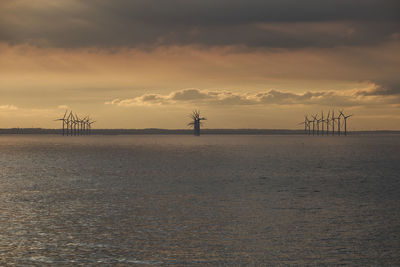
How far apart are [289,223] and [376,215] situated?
5.81 m

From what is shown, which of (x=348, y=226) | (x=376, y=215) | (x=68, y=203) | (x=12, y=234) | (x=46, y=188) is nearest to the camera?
(x=12, y=234)

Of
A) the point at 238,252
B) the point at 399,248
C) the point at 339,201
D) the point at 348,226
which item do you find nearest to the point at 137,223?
the point at 238,252

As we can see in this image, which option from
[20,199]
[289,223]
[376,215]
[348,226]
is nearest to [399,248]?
[348,226]

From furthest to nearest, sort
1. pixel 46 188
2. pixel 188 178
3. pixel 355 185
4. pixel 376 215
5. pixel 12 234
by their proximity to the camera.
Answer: pixel 188 178 < pixel 355 185 < pixel 46 188 < pixel 376 215 < pixel 12 234

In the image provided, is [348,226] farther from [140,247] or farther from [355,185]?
[355,185]

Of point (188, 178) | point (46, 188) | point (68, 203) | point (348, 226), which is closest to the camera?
point (348, 226)

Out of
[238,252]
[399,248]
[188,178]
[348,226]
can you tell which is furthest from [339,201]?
[188,178]

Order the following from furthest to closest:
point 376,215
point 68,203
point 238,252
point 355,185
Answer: point 355,185 < point 68,203 < point 376,215 < point 238,252

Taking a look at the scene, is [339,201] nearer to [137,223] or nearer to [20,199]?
[137,223]

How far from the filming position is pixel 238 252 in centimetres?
1795

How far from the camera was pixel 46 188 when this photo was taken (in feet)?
132

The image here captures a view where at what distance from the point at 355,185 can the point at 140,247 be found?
99.0 feet

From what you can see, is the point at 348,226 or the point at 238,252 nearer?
the point at 238,252

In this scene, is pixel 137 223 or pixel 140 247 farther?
pixel 137 223
